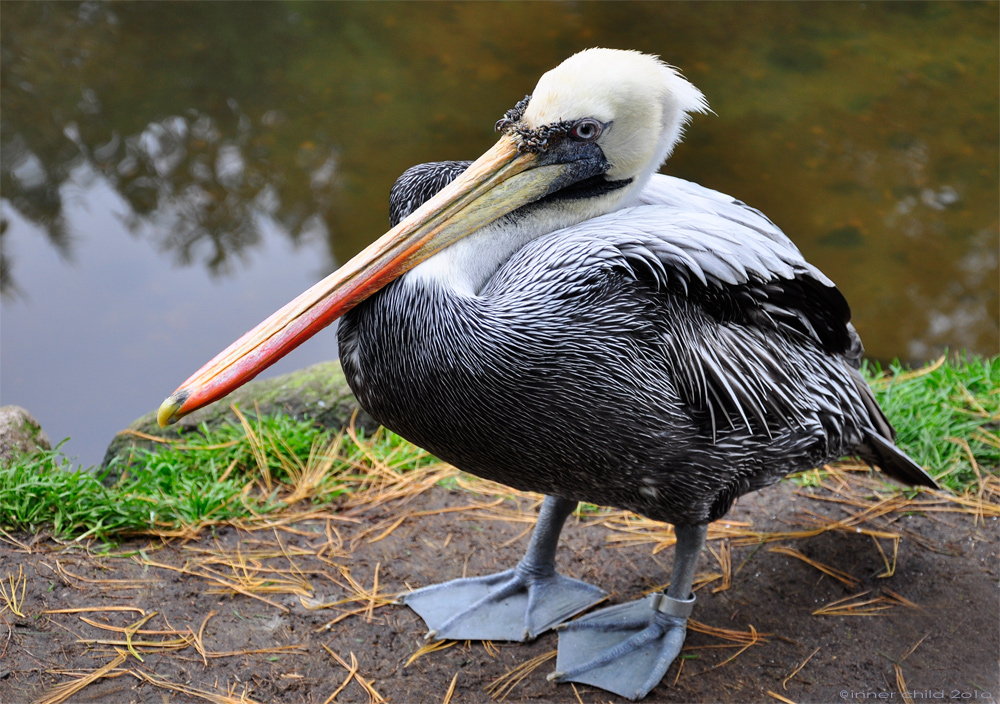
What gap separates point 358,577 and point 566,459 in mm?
1246

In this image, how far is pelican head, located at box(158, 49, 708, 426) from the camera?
7.19 ft

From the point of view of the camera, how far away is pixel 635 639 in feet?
9.41

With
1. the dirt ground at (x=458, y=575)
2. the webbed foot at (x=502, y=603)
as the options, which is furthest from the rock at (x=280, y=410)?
the webbed foot at (x=502, y=603)

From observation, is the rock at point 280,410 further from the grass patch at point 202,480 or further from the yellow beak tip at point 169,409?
the yellow beak tip at point 169,409

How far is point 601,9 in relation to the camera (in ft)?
25.6

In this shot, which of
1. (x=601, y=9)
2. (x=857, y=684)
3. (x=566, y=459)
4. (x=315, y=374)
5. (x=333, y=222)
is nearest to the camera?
(x=566, y=459)

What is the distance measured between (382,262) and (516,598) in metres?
1.46

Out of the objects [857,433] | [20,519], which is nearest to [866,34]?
[857,433]

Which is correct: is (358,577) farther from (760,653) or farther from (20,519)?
(760,653)

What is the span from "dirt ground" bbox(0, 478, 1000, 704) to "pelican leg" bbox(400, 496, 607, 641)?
2.3 inches

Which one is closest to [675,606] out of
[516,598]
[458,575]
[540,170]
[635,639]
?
[635,639]

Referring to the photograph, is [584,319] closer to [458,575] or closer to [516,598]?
[516,598]

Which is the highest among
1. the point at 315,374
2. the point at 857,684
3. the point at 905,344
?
the point at 315,374

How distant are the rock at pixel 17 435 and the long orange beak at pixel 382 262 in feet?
5.58
